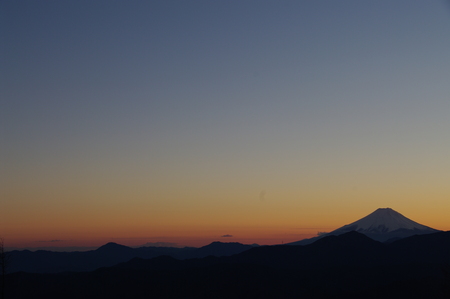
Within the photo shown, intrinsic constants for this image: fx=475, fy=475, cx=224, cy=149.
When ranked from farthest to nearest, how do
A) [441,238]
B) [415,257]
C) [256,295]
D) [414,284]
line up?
[441,238]
[415,257]
[256,295]
[414,284]

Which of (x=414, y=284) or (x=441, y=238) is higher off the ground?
(x=441, y=238)

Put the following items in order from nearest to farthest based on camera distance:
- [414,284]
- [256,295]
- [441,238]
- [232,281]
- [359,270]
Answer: [414,284] < [256,295] < [232,281] < [359,270] < [441,238]

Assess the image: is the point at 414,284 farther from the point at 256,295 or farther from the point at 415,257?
the point at 415,257

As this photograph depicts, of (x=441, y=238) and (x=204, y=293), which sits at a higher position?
(x=441, y=238)

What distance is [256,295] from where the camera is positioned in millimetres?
86000

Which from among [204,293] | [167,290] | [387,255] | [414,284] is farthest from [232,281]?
[387,255]

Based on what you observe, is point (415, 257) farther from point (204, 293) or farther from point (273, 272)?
point (204, 293)

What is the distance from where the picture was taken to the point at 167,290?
92.8 metres

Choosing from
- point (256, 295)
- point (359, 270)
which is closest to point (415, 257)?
point (359, 270)

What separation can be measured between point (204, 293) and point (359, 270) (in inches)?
1292

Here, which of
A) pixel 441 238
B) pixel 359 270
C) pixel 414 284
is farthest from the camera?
pixel 441 238

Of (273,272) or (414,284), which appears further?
(273,272)

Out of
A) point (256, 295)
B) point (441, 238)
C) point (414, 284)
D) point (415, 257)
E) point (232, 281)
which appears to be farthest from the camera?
point (441, 238)

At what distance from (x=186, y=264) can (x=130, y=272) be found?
1084 inches
